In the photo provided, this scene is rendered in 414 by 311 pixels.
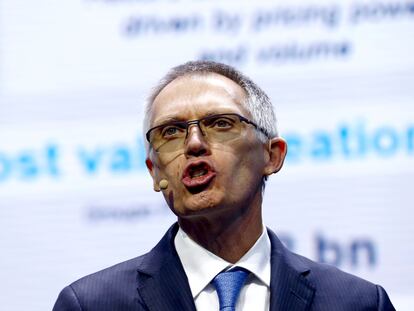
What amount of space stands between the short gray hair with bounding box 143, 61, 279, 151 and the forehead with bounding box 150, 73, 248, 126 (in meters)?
0.02

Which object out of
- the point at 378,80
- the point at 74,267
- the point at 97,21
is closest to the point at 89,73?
the point at 97,21

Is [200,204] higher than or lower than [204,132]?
lower

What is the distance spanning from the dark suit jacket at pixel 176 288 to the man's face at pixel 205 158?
0.15 m

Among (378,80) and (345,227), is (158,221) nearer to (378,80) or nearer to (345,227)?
(345,227)

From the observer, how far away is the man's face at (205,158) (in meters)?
2.05

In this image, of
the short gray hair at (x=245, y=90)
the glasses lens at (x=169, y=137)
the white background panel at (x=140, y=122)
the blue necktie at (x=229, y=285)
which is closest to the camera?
the blue necktie at (x=229, y=285)

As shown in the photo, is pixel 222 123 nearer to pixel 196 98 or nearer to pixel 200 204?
pixel 196 98

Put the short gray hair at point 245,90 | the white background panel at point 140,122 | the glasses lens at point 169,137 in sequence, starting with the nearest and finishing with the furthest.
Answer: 1. the glasses lens at point 169,137
2. the short gray hair at point 245,90
3. the white background panel at point 140,122

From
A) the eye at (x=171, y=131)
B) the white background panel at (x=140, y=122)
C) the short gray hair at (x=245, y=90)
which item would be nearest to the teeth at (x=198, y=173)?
the eye at (x=171, y=131)

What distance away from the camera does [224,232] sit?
2.15 metres

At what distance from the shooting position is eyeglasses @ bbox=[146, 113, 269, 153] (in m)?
2.10

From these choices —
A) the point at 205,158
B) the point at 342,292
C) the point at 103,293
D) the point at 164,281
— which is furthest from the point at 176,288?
the point at 342,292

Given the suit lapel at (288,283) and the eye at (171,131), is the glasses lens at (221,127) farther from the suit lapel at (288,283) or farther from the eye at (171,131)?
the suit lapel at (288,283)

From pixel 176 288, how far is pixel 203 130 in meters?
0.37
